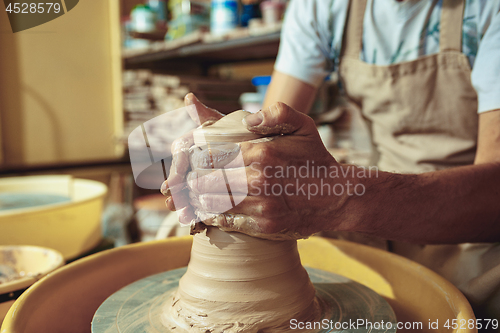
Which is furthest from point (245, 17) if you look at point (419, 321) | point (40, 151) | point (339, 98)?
point (40, 151)

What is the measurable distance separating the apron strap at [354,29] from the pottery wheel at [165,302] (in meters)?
0.83

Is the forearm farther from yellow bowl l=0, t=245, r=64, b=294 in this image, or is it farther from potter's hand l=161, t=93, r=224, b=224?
yellow bowl l=0, t=245, r=64, b=294

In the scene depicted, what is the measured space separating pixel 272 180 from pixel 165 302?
0.41m

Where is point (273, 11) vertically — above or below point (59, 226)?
above

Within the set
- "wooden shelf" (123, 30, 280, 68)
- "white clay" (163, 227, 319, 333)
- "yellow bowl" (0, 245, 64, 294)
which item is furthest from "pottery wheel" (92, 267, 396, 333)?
"wooden shelf" (123, 30, 280, 68)

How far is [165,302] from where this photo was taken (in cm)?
85

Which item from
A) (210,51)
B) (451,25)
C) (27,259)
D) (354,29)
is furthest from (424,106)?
(210,51)

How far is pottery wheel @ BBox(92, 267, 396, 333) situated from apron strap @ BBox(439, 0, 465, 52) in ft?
2.69

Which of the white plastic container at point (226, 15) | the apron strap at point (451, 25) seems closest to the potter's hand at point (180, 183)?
the apron strap at point (451, 25)

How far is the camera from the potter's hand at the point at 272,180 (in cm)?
67

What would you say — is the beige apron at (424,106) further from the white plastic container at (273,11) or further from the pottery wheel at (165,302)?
the white plastic container at (273,11)

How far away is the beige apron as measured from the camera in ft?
3.80

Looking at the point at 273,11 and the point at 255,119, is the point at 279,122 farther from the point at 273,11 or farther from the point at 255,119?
the point at 273,11

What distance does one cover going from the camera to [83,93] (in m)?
3.40
